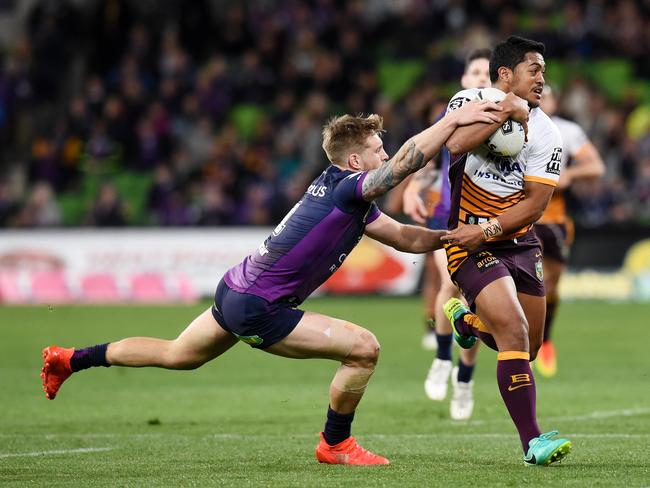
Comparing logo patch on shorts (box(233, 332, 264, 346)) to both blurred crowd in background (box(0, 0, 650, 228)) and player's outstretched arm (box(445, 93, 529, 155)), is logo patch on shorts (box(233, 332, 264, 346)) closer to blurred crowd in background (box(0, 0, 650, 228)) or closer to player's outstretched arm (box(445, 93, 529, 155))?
player's outstretched arm (box(445, 93, 529, 155))

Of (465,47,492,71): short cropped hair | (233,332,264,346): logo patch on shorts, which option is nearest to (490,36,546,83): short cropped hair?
(233,332,264,346): logo patch on shorts

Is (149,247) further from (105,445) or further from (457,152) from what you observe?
(457,152)

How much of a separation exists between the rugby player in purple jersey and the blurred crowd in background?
14344 millimetres

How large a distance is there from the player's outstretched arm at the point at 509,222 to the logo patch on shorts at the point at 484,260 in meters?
0.15

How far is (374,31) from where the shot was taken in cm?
2695

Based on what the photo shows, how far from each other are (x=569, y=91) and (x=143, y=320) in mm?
9411

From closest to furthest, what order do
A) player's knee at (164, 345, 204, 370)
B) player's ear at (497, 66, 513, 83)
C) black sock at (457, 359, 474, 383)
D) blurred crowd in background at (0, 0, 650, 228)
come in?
player's ear at (497, 66, 513, 83) → player's knee at (164, 345, 204, 370) → black sock at (457, 359, 474, 383) → blurred crowd in background at (0, 0, 650, 228)

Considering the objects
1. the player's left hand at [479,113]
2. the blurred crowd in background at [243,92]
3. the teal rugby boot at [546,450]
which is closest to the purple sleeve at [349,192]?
the player's left hand at [479,113]

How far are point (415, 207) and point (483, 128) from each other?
2.29 metres

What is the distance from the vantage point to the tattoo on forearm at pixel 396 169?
7012mm

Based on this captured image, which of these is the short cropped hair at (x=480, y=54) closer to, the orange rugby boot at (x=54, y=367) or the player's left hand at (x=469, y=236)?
the player's left hand at (x=469, y=236)

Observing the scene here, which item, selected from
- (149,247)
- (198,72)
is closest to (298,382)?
(149,247)

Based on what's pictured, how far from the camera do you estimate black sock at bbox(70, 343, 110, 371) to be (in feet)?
25.9

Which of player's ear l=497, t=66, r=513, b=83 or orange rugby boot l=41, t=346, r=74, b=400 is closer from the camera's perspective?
player's ear l=497, t=66, r=513, b=83
